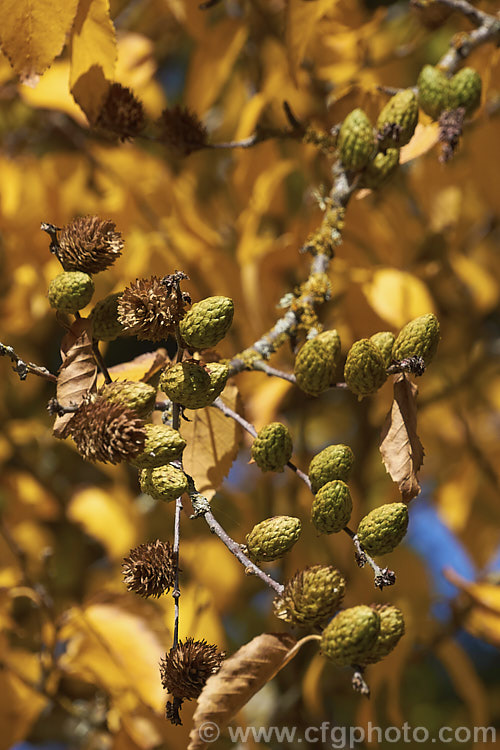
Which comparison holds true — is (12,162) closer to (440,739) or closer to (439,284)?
(439,284)

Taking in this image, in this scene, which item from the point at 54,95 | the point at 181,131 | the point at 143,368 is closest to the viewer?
the point at 143,368

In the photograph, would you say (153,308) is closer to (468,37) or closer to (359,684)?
(359,684)

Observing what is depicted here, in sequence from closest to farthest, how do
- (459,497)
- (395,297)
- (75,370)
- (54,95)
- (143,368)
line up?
(75,370)
(143,368)
(395,297)
(54,95)
(459,497)

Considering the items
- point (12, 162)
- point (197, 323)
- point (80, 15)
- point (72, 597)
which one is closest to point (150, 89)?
point (12, 162)

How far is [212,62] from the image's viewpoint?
53.8 inches

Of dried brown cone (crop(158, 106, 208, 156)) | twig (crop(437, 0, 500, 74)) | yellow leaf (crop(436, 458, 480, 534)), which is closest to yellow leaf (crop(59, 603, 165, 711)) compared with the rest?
dried brown cone (crop(158, 106, 208, 156))

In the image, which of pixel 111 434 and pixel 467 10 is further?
pixel 467 10

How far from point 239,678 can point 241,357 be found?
1.15ft

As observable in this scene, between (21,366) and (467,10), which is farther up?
(467,10)

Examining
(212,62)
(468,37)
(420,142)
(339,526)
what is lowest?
(339,526)

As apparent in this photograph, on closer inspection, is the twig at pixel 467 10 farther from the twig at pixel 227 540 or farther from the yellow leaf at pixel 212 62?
the twig at pixel 227 540

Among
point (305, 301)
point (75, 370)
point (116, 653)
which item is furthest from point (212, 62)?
point (116, 653)

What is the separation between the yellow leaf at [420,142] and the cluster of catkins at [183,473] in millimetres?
358

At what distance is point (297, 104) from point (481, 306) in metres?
0.62
